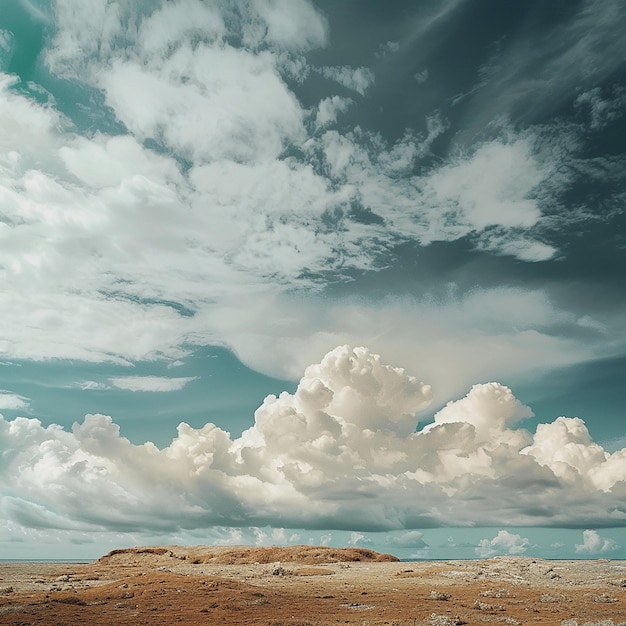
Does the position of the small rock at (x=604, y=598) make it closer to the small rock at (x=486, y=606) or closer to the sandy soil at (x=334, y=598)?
the sandy soil at (x=334, y=598)

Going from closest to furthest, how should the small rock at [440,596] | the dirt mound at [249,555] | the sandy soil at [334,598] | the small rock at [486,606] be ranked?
the sandy soil at [334,598]
the small rock at [486,606]
the small rock at [440,596]
the dirt mound at [249,555]

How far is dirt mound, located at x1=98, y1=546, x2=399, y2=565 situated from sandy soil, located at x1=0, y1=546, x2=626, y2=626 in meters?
35.8

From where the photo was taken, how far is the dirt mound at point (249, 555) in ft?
409

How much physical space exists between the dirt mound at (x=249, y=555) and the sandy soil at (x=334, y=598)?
35813 mm

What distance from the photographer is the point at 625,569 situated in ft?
277

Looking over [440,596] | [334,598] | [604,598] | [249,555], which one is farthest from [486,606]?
[249,555]

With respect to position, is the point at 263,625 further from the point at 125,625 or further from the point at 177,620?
the point at 125,625

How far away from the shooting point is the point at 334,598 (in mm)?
59438

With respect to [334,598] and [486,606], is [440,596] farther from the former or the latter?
[334,598]

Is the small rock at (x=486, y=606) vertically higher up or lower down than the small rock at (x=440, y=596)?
lower down

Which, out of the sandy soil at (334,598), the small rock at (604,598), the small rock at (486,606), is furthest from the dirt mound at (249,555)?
the small rock at (486,606)

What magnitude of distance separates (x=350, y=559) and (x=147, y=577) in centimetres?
7004

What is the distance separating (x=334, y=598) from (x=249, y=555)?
7920 cm

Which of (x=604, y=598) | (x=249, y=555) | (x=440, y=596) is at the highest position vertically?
(x=249, y=555)
